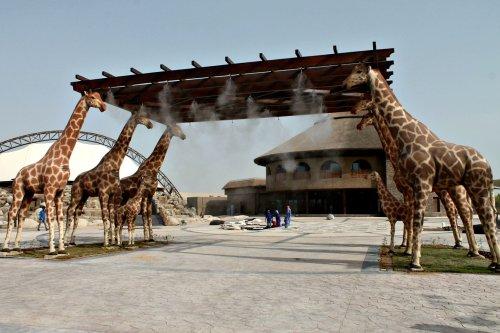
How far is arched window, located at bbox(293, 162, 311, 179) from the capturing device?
5359 cm

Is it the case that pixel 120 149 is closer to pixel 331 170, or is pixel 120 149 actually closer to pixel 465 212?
pixel 465 212

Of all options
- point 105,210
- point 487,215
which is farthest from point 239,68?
point 487,215

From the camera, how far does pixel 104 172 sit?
15742 millimetres

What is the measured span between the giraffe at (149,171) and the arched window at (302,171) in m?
36.8

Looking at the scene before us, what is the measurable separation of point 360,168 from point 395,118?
41.5 m

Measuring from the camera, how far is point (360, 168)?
169 ft

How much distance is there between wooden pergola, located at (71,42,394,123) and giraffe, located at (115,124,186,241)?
4.46 ft

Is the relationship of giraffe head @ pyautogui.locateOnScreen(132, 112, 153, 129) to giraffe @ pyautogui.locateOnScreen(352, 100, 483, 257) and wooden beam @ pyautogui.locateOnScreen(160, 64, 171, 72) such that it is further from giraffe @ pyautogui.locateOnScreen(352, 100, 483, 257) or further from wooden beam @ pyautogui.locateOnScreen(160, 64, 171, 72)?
giraffe @ pyautogui.locateOnScreen(352, 100, 483, 257)

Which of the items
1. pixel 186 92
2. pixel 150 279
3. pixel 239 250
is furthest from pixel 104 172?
pixel 150 279

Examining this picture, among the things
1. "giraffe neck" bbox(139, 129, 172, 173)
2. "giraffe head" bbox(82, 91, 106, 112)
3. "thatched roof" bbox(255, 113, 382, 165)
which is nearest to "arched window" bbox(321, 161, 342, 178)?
"thatched roof" bbox(255, 113, 382, 165)

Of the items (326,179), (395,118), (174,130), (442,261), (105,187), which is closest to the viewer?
(395,118)

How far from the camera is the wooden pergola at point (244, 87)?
49.3 ft

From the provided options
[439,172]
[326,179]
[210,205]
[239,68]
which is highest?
[239,68]

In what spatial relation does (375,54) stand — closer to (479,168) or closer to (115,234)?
(479,168)
